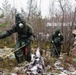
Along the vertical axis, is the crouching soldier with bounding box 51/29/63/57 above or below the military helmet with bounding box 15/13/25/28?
below

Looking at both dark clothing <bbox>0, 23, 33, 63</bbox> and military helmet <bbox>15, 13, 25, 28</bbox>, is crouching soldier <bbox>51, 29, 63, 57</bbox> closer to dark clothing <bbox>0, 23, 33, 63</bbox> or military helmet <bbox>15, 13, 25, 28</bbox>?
dark clothing <bbox>0, 23, 33, 63</bbox>

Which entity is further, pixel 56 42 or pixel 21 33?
pixel 56 42

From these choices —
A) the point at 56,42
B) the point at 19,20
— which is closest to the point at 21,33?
the point at 19,20

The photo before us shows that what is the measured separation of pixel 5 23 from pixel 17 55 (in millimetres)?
4413

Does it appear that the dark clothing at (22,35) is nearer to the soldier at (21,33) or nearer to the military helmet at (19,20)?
the soldier at (21,33)

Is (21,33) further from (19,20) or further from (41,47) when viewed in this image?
(41,47)

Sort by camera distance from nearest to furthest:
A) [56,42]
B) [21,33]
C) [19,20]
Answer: [19,20] → [21,33] → [56,42]

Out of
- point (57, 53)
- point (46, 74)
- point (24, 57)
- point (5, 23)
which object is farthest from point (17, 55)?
point (57, 53)

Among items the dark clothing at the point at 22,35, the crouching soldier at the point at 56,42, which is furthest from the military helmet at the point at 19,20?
the crouching soldier at the point at 56,42

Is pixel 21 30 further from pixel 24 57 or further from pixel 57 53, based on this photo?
pixel 57 53

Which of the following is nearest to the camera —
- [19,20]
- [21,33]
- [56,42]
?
[19,20]

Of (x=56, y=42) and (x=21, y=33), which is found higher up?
(x=21, y=33)

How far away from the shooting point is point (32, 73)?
280 inches

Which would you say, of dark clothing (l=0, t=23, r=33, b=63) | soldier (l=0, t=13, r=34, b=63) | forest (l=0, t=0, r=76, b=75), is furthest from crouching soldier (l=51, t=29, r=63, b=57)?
dark clothing (l=0, t=23, r=33, b=63)
